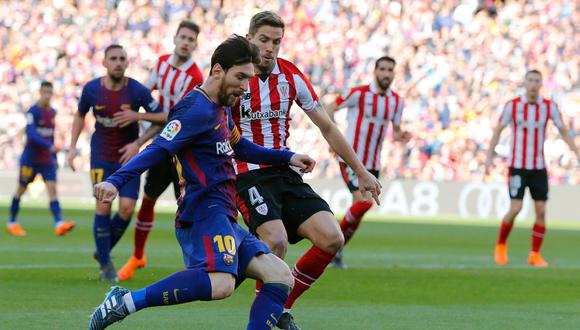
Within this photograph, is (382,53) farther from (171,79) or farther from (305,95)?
(305,95)

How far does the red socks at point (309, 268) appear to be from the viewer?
8.29 m

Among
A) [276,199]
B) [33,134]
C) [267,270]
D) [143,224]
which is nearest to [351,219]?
[143,224]

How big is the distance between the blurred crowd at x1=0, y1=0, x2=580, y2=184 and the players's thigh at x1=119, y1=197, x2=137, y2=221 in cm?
1699

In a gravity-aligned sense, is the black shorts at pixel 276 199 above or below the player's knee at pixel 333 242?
above

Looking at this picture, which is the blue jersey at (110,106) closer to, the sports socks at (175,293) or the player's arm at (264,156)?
the player's arm at (264,156)

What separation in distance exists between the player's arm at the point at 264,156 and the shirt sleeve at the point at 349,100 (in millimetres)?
7314

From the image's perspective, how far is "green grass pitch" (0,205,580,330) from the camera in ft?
28.0

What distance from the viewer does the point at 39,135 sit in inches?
742

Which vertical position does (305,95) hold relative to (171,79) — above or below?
above

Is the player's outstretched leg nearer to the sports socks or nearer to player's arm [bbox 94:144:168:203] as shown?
the sports socks

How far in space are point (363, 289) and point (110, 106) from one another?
9.86 ft

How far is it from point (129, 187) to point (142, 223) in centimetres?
73

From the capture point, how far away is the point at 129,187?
37.1 feet

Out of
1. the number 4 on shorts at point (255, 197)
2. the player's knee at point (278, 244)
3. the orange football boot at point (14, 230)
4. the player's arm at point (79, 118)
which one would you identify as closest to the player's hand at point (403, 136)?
the player's arm at point (79, 118)
